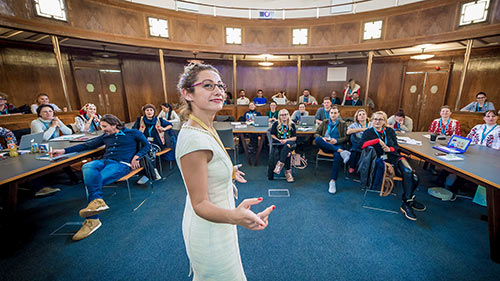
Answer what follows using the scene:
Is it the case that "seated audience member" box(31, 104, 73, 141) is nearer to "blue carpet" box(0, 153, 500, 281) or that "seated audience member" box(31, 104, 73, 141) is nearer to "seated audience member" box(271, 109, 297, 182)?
"blue carpet" box(0, 153, 500, 281)

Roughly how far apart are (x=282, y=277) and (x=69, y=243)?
7.63 feet

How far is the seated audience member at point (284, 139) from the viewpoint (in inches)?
144

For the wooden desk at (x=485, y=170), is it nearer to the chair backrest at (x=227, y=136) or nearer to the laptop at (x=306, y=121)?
the laptop at (x=306, y=121)

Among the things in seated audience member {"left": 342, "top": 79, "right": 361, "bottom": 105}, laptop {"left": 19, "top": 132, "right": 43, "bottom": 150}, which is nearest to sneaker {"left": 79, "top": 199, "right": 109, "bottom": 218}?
laptop {"left": 19, "top": 132, "right": 43, "bottom": 150}

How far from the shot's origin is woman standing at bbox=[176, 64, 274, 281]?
0.69 m

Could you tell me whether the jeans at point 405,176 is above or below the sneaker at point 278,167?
above

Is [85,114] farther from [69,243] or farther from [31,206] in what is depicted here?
[69,243]

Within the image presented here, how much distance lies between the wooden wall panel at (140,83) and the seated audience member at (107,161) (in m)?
6.21

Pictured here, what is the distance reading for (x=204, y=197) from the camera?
2.28ft

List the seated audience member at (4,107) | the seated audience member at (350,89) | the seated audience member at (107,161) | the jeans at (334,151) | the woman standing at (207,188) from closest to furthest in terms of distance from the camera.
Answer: the woman standing at (207,188)
the seated audience member at (107,161)
the jeans at (334,151)
the seated audience member at (4,107)
the seated audience member at (350,89)

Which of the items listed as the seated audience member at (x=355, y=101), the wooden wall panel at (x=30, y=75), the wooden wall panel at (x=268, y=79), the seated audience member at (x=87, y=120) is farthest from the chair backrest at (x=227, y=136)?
the wooden wall panel at (x=30, y=75)

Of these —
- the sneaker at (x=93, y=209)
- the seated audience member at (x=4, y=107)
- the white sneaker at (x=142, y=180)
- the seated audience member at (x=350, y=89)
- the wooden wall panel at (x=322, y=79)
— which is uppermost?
the wooden wall panel at (x=322, y=79)

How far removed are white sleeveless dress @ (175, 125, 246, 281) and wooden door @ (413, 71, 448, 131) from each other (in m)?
9.71

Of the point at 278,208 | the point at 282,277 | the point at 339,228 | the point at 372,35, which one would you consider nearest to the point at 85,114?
the point at 278,208
